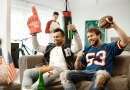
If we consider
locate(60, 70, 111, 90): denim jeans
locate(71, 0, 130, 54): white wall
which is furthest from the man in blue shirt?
locate(71, 0, 130, 54): white wall

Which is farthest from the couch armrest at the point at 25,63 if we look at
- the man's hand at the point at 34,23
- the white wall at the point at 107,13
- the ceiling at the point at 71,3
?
the white wall at the point at 107,13

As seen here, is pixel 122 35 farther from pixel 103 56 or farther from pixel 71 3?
pixel 71 3

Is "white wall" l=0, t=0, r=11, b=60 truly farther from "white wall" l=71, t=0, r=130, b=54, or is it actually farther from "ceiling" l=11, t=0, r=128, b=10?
"white wall" l=71, t=0, r=130, b=54

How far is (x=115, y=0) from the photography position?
18.2 feet

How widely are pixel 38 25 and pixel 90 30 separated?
0.65 meters

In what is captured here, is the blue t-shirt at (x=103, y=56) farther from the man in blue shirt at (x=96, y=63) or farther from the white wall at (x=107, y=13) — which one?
the white wall at (x=107, y=13)

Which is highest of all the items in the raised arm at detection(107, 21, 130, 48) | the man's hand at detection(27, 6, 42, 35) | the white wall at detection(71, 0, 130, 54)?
the white wall at detection(71, 0, 130, 54)

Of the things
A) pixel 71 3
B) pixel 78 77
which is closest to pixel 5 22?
pixel 78 77

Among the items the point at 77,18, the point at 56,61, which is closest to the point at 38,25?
the point at 56,61

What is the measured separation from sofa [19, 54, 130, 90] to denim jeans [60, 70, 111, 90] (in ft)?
0.22

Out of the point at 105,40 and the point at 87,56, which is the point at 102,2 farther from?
the point at 87,56

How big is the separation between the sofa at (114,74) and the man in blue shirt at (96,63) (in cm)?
8

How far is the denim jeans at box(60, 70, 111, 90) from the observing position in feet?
4.89

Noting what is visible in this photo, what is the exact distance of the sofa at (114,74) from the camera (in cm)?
154
